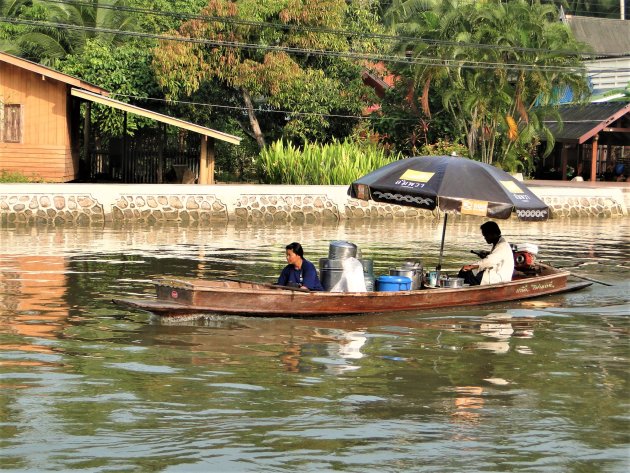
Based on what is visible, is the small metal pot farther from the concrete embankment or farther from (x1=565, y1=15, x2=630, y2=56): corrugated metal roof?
(x1=565, y1=15, x2=630, y2=56): corrugated metal roof

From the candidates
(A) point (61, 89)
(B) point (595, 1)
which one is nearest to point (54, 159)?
(A) point (61, 89)

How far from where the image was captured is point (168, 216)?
36875 millimetres

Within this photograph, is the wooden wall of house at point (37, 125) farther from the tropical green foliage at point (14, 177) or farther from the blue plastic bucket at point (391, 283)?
the blue plastic bucket at point (391, 283)

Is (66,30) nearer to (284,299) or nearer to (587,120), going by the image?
(587,120)

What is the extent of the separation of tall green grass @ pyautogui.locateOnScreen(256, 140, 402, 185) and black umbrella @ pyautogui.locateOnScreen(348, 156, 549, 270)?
2238 centimetres

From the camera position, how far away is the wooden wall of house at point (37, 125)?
39344mm

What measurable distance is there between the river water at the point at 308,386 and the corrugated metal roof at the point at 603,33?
53.9 meters

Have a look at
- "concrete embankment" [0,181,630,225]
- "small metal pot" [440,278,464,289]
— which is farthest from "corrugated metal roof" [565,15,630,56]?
"small metal pot" [440,278,464,289]

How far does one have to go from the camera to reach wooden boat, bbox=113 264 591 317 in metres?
15.9

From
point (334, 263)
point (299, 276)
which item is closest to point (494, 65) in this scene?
point (334, 263)

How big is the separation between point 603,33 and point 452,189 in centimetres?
6026

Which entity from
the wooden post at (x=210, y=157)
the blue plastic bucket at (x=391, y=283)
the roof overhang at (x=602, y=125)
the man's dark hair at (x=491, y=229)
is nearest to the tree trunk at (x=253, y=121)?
the wooden post at (x=210, y=157)

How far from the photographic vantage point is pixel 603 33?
74.7 metres

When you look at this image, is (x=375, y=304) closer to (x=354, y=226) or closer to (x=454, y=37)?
(x=354, y=226)
